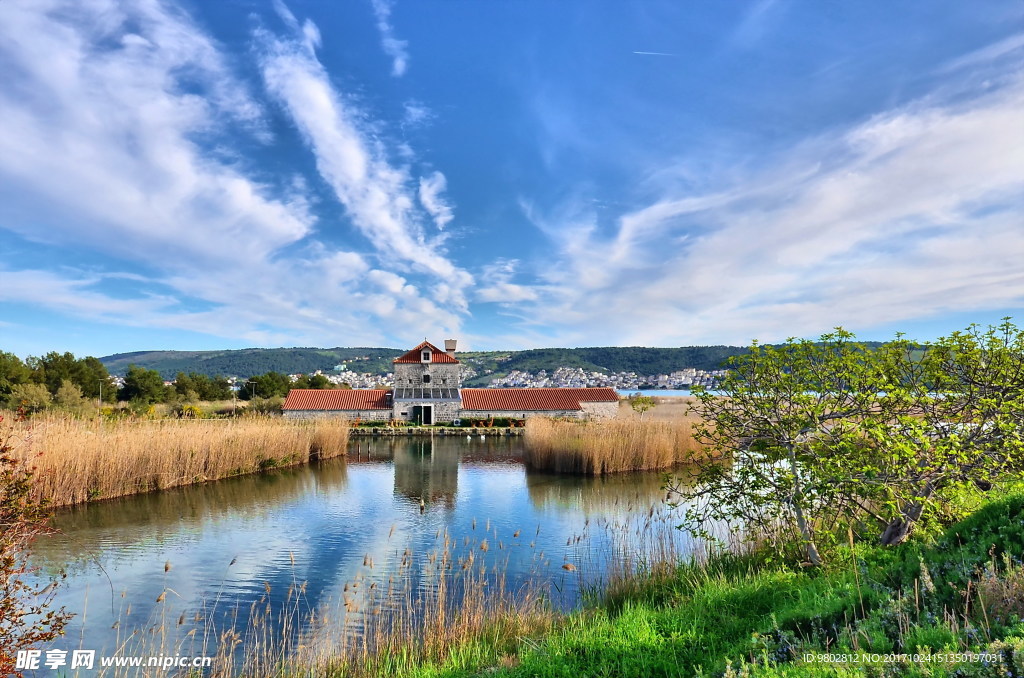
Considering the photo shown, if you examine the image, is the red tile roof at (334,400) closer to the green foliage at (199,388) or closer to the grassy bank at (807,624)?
the green foliage at (199,388)

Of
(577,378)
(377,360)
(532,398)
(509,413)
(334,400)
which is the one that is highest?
(377,360)

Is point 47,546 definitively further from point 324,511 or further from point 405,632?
point 405,632

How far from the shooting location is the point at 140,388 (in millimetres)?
46875

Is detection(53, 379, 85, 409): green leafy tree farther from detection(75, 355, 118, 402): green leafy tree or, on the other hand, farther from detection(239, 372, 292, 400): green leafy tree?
detection(239, 372, 292, 400): green leafy tree

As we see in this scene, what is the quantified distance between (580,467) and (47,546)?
53.1 feet

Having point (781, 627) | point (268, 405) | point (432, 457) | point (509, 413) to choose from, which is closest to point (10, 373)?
point (268, 405)

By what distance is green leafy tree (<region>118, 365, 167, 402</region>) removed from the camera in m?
46.7

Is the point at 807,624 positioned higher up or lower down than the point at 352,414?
higher up

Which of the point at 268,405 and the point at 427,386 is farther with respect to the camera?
the point at 427,386

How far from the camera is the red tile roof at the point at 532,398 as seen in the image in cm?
4628

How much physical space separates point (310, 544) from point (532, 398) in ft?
118

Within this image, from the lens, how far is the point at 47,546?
38.0 feet

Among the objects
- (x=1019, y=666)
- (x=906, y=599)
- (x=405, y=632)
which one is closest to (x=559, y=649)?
(x=405, y=632)

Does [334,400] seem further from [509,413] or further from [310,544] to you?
[310,544]
